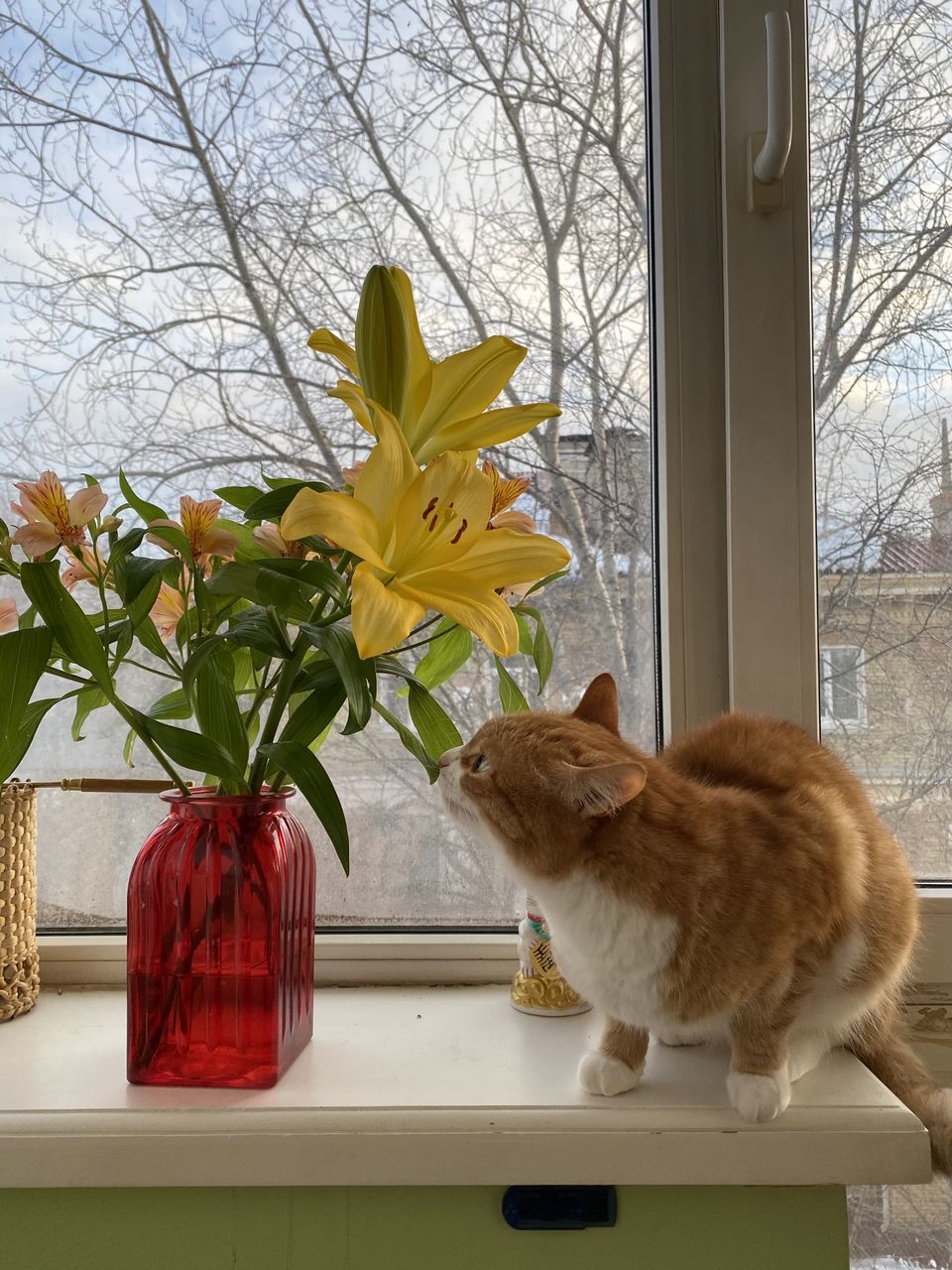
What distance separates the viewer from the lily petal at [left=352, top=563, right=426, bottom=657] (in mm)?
647

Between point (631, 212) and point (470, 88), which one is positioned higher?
point (470, 88)

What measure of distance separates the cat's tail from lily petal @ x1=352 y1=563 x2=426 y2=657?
0.60 meters

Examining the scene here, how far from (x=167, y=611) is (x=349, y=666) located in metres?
0.22

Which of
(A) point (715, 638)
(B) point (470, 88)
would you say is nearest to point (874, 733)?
(A) point (715, 638)

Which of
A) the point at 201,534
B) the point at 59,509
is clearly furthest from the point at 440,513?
the point at 59,509

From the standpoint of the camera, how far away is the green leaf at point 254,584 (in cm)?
79

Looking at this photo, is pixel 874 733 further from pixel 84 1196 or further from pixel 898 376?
pixel 84 1196

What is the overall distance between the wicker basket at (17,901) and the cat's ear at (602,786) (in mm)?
601

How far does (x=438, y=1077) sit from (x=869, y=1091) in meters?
0.37

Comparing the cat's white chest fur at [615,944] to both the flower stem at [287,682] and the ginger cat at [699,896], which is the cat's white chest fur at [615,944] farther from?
the flower stem at [287,682]

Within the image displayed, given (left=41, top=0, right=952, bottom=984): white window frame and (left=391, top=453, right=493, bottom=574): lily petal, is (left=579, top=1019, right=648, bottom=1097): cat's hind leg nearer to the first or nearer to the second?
(left=41, top=0, right=952, bottom=984): white window frame

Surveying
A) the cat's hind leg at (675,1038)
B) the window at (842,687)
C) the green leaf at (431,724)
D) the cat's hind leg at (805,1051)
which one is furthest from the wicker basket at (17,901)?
the window at (842,687)

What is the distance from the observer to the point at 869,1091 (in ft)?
2.70

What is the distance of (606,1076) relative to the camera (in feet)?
2.64
